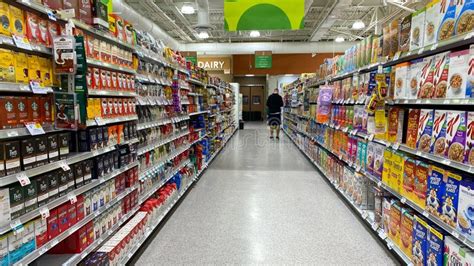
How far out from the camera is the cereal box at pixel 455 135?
1.96 m

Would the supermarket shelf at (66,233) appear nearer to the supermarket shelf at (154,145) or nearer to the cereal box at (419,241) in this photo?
the supermarket shelf at (154,145)

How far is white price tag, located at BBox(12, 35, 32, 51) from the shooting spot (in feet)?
5.22

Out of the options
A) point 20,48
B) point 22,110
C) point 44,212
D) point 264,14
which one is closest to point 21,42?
point 20,48

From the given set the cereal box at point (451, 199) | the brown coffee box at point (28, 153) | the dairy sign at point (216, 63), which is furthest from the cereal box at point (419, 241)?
the dairy sign at point (216, 63)

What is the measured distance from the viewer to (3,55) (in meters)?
1.56

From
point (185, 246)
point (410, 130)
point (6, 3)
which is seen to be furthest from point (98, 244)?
point (410, 130)

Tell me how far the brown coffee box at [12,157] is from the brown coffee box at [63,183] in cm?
36

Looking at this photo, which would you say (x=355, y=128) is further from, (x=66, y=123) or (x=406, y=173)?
(x=66, y=123)

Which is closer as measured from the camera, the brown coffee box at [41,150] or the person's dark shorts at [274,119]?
the brown coffee box at [41,150]

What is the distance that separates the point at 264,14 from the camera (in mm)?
5070

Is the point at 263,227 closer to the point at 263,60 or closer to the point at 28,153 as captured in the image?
the point at 28,153

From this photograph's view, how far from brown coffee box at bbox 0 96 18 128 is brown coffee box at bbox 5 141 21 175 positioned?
0.33 feet

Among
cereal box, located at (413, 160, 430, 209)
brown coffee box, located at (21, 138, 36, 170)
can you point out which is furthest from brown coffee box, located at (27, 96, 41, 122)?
cereal box, located at (413, 160, 430, 209)

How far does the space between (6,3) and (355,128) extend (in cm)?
375
